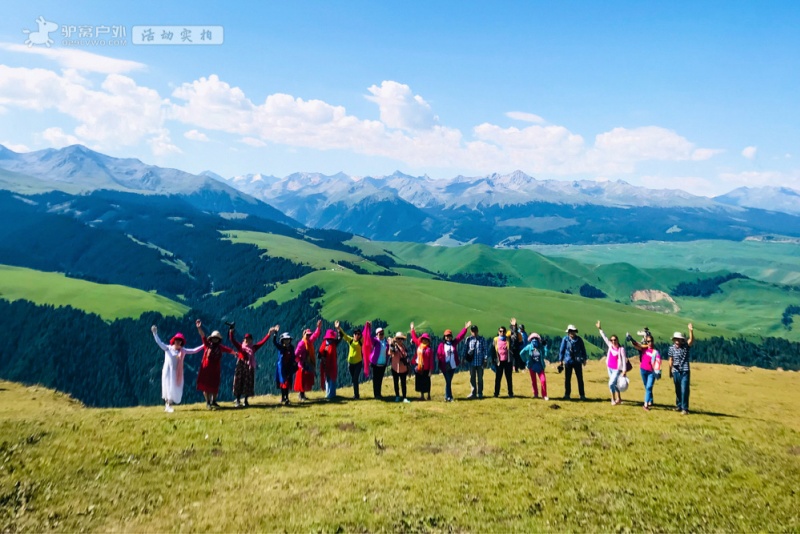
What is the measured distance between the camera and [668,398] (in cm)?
3384

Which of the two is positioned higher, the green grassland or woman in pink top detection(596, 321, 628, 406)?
woman in pink top detection(596, 321, 628, 406)

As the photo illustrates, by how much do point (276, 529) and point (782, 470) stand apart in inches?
709

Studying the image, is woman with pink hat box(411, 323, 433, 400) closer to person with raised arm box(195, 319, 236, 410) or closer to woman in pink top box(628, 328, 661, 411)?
person with raised arm box(195, 319, 236, 410)

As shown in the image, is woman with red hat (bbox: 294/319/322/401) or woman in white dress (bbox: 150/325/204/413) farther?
woman with red hat (bbox: 294/319/322/401)

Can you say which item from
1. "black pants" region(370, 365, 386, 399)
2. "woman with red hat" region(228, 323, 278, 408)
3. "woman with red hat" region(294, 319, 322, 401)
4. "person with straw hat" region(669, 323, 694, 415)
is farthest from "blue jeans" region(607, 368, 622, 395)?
"woman with red hat" region(228, 323, 278, 408)

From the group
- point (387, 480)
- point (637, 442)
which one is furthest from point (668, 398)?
point (387, 480)

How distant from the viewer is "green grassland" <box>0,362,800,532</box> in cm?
1352

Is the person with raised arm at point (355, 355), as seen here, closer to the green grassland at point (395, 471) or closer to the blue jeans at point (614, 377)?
the green grassland at point (395, 471)

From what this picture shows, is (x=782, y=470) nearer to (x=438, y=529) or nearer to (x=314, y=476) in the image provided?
(x=438, y=529)

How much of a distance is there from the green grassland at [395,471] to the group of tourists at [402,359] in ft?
5.96

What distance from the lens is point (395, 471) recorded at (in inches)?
650

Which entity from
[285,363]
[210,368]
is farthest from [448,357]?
[210,368]

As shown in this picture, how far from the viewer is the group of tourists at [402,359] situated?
24.7 metres

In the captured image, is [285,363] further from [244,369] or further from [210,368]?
[210,368]
